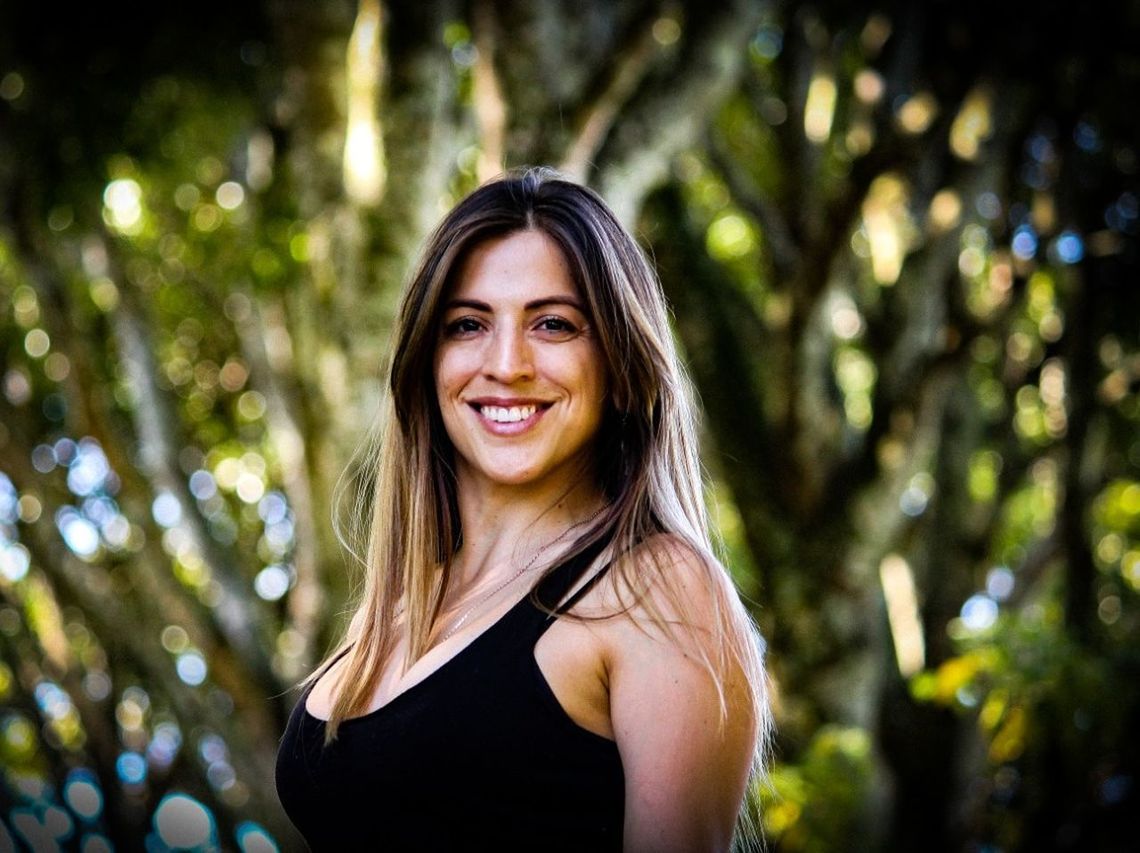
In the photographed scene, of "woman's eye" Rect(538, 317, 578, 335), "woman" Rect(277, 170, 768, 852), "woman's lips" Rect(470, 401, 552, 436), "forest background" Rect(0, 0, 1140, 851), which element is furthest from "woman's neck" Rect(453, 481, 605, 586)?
"forest background" Rect(0, 0, 1140, 851)

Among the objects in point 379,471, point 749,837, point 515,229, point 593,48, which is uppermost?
point 593,48

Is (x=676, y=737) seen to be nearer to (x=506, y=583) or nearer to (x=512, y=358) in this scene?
(x=506, y=583)

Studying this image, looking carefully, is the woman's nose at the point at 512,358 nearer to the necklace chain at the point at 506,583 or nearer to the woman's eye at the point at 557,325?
the woman's eye at the point at 557,325

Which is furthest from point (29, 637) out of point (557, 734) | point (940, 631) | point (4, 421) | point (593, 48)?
point (557, 734)

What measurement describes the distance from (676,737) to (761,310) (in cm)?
833

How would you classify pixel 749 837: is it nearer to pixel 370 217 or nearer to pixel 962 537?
pixel 370 217

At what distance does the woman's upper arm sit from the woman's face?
49 cm

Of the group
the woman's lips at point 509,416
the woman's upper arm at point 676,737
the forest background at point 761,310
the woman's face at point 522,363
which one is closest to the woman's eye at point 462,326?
the woman's face at point 522,363

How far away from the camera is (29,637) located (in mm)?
10945

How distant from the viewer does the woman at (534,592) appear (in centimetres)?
209

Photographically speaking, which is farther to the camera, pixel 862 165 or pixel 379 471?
pixel 862 165

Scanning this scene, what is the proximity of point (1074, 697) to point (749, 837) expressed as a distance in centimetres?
462

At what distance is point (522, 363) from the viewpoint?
8.04 ft

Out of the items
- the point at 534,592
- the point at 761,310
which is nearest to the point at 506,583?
the point at 534,592
